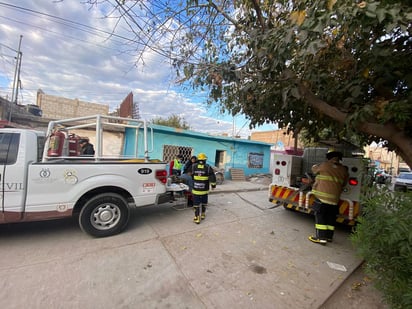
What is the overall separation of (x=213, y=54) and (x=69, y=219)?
460 centimetres

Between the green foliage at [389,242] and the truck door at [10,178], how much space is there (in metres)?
4.64

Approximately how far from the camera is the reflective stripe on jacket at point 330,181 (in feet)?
12.8

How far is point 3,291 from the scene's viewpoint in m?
2.18

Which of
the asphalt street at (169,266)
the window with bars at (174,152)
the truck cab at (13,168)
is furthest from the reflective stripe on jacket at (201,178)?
the window with bars at (174,152)

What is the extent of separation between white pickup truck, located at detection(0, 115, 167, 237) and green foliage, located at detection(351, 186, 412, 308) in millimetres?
3344

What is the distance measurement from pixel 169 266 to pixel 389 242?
99.6 inches

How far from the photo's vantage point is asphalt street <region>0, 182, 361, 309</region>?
2.21 m

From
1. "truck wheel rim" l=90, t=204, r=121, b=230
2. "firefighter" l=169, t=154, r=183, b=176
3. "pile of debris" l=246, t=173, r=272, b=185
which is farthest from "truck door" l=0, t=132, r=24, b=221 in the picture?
"pile of debris" l=246, t=173, r=272, b=185

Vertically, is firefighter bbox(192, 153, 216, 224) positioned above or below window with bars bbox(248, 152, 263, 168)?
below

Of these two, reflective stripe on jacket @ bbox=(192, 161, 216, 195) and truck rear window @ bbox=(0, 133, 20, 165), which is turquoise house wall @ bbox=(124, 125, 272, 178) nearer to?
reflective stripe on jacket @ bbox=(192, 161, 216, 195)

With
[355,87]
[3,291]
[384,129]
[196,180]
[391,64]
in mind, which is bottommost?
[3,291]

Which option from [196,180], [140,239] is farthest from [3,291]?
[196,180]

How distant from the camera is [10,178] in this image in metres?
2.97

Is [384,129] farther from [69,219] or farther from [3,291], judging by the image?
[69,219]
